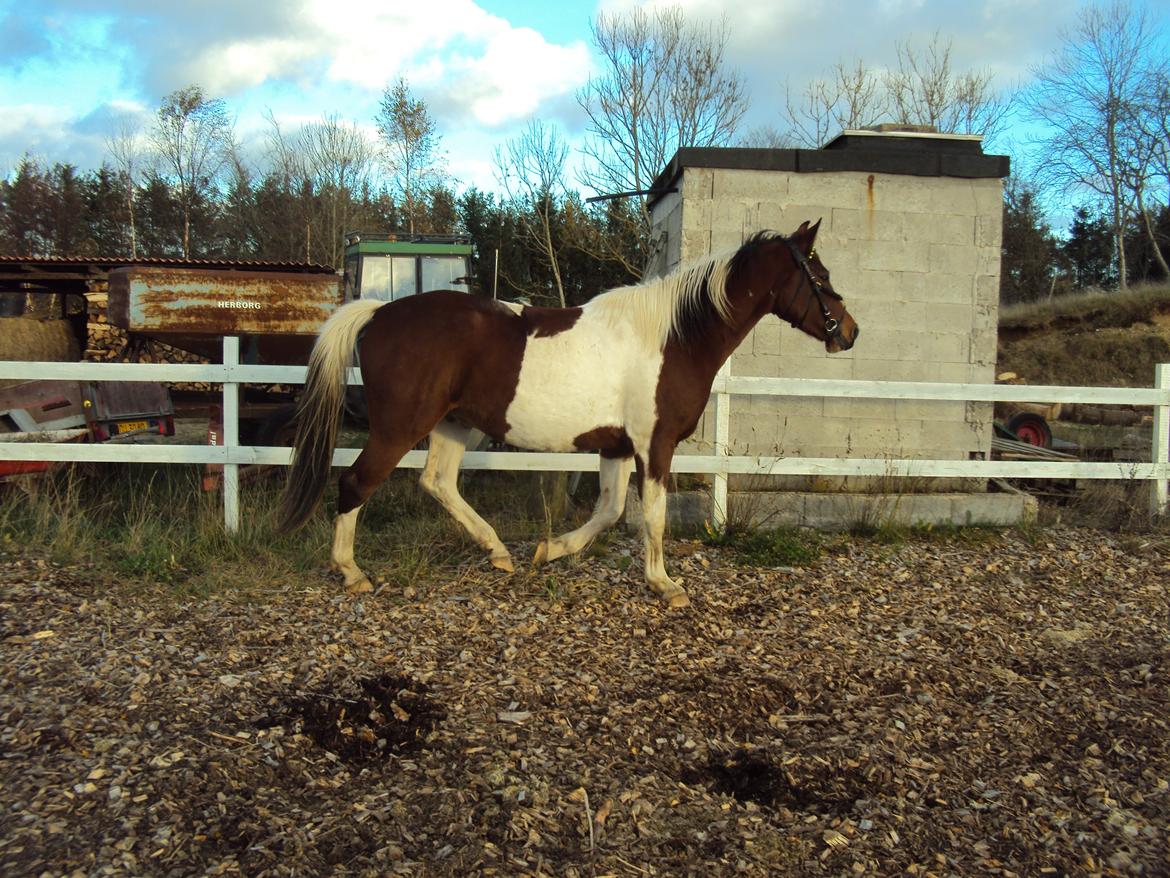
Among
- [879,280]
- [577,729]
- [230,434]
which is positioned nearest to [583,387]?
[577,729]

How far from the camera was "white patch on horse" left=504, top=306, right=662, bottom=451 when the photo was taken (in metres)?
5.07

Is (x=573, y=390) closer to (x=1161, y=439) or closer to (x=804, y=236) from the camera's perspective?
(x=804, y=236)

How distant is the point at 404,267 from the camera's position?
11.9m

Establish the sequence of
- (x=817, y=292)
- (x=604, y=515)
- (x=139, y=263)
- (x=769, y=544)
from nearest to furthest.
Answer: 1. (x=817, y=292)
2. (x=604, y=515)
3. (x=769, y=544)
4. (x=139, y=263)

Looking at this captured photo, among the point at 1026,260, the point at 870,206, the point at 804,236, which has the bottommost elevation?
the point at 804,236

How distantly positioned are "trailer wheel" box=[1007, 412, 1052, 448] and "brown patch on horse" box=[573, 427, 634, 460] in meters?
7.57

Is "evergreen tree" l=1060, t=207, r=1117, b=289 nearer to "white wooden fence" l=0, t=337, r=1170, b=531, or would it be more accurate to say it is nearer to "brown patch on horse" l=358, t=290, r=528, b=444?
"white wooden fence" l=0, t=337, r=1170, b=531

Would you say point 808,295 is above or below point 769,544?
above

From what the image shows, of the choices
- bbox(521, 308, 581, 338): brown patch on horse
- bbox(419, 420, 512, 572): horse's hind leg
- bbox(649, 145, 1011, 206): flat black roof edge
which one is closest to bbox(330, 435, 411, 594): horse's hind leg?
bbox(419, 420, 512, 572): horse's hind leg

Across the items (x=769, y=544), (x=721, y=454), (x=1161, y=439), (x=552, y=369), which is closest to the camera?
(x=552, y=369)

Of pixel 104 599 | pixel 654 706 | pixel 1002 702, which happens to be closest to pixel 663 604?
pixel 654 706

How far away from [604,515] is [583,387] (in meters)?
0.88

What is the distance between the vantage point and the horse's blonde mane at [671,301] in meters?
5.18

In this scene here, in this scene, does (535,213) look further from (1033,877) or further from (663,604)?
(1033,877)
